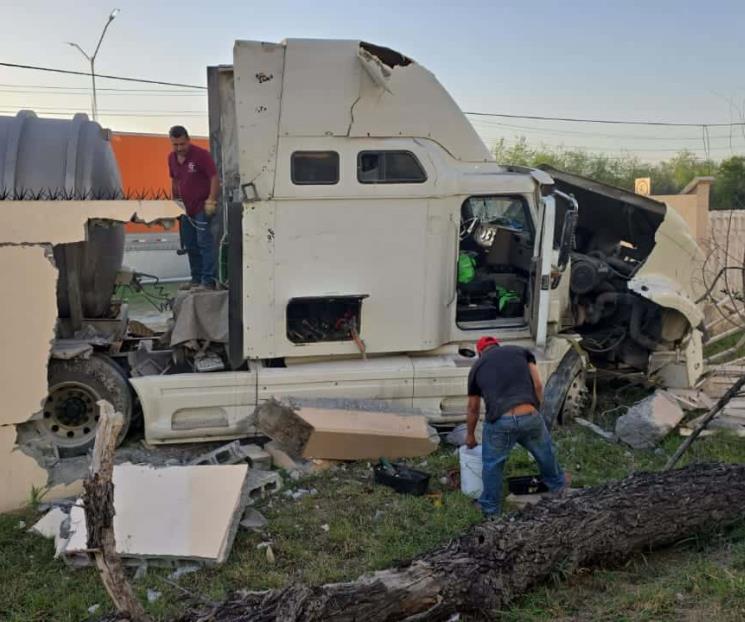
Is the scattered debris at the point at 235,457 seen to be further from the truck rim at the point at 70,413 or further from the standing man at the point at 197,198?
the standing man at the point at 197,198

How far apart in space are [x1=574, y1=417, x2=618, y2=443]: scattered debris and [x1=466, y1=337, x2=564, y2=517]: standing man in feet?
4.92

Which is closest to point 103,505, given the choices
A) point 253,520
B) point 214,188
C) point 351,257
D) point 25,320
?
point 253,520

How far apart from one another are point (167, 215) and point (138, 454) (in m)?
1.96

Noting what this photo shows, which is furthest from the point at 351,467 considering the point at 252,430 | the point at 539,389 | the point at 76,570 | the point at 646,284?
the point at 646,284

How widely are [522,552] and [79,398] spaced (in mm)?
3993

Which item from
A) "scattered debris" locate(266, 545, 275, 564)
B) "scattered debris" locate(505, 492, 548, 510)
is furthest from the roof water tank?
"scattered debris" locate(505, 492, 548, 510)

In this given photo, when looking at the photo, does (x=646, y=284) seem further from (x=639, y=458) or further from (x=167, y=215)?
(x=167, y=215)

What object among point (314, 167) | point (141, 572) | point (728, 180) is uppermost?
point (728, 180)

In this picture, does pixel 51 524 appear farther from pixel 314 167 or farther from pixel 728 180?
pixel 728 180

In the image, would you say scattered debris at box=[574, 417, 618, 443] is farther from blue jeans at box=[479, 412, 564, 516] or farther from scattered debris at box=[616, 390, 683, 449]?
blue jeans at box=[479, 412, 564, 516]

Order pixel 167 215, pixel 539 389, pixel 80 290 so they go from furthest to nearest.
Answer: pixel 80 290 < pixel 167 215 < pixel 539 389

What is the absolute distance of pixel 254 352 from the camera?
6531 mm

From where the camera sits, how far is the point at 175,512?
514 centimetres

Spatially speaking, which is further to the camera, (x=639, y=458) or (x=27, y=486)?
(x=639, y=458)
